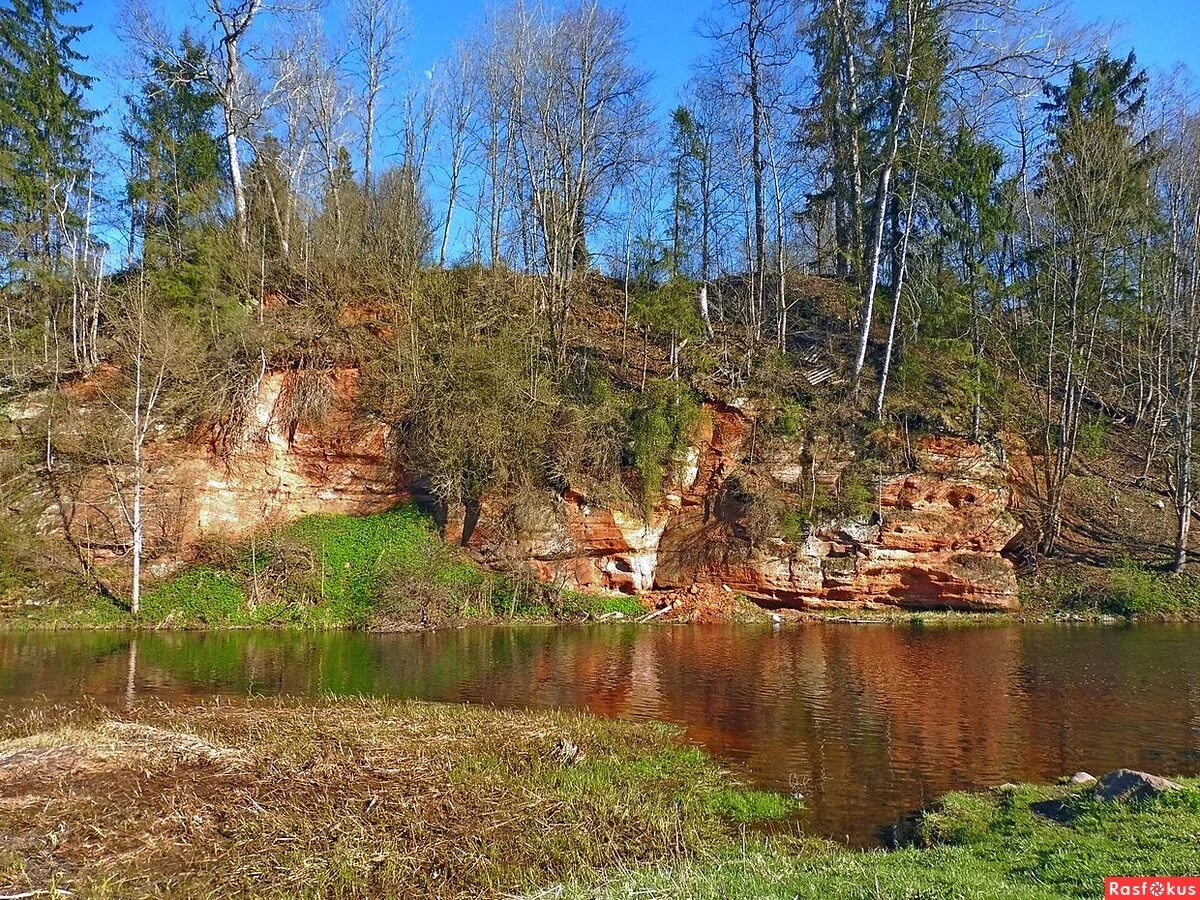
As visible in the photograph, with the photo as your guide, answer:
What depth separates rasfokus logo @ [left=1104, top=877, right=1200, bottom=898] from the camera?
15.7 feet

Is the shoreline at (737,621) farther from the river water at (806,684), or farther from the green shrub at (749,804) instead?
the green shrub at (749,804)

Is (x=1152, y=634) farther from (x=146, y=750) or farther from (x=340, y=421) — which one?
(x=340, y=421)

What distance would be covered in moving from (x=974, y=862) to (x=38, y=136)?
35.2 meters

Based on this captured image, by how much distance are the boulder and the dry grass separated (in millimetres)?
3802

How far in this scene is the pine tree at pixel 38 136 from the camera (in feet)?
86.2

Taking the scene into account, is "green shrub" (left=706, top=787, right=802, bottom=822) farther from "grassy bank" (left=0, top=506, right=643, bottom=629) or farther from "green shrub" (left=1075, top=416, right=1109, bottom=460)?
"green shrub" (left=1075, top=416, right=1109, bottom=460)

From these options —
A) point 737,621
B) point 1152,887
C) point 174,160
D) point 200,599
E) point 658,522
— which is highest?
point 174,160

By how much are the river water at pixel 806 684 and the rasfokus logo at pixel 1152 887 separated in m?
2.89

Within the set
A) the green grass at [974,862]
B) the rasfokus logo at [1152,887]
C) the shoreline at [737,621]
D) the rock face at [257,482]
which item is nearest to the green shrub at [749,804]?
the green grass at [974,862]

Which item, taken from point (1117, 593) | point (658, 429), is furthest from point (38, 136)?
point (1117, 593)

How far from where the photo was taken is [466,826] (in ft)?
23.2

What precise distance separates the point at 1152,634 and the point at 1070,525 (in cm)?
741

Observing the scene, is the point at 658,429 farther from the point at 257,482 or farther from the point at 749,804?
the point at 749,804

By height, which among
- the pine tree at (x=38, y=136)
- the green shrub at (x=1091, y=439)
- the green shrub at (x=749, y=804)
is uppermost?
the pine tree at (x=38, y=136)
